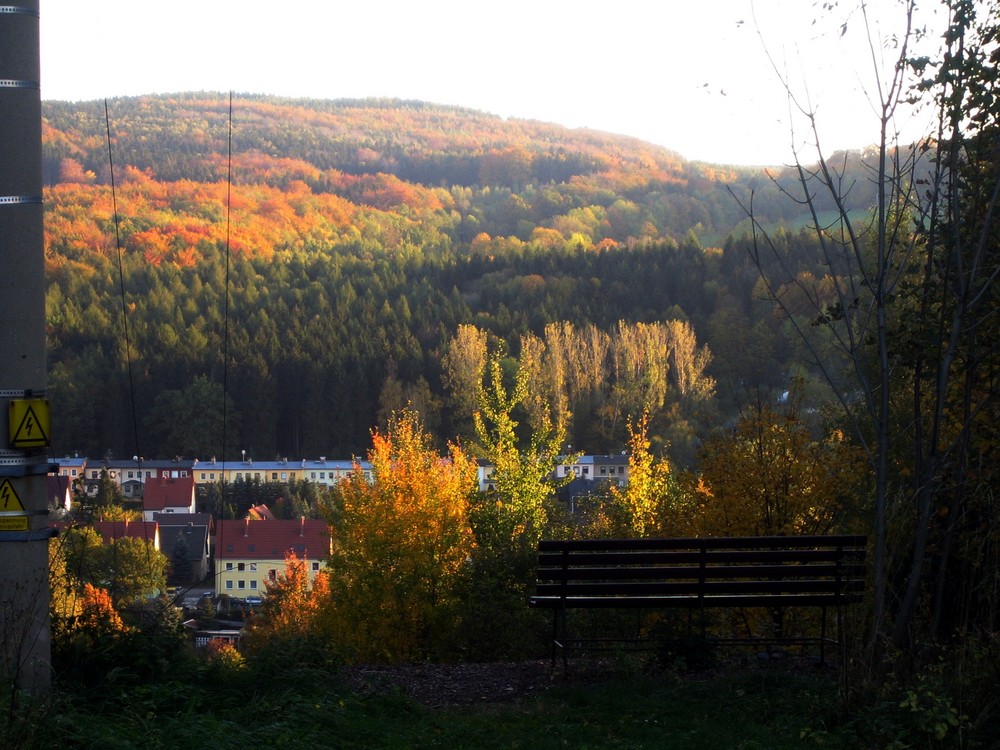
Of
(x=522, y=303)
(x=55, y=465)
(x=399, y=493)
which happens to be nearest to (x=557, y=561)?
(x=55, y=465)

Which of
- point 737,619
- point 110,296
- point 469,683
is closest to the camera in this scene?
point 469,683

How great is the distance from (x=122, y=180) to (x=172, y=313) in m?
9.35

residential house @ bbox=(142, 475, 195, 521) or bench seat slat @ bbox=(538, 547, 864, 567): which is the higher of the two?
bench seat slat @ bbox=(538, 547, 864, 567)

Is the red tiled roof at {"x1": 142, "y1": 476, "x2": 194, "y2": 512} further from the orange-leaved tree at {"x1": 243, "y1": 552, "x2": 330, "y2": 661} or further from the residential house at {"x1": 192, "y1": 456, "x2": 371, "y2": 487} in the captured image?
the residential house at {"x1": 192, "y1": 456, "x2": 371, "y2": 487}

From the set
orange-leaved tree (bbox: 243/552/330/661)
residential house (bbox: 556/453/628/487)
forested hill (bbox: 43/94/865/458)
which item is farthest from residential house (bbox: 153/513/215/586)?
residential house (bbox: 556/453/628/487)

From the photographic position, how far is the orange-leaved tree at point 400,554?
18.4 metres

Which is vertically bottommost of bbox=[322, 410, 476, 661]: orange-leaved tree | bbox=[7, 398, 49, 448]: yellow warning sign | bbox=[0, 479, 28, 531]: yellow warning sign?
bbox=[322, 410, 476, 661]: orange-leaved tree

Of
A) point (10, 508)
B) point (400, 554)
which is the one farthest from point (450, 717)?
point (400, 554)

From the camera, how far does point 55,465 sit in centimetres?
467

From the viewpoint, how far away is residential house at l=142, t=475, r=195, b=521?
3358 cm

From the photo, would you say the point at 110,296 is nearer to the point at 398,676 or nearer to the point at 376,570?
the point at 376,570

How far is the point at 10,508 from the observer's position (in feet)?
14.8

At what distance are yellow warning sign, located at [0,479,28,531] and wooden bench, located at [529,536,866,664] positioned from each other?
11.5ft

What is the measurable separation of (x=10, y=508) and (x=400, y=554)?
16.2 meters
